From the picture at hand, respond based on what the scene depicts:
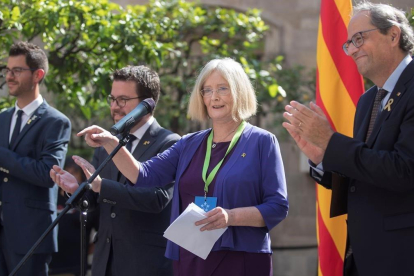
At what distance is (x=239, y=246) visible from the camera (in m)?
3.34

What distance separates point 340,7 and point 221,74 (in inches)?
51.8

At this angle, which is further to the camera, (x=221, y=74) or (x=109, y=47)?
(x=109, y=47)

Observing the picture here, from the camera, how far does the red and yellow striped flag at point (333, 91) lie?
4250mm

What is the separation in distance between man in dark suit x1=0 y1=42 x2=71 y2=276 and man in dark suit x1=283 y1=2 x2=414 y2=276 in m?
2.09

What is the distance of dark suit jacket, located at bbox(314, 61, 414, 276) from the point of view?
2.81m

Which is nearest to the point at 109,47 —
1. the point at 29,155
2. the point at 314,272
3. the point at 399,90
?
the point at 29,155

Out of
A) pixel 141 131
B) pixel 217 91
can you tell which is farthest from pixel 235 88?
pixel 141 131

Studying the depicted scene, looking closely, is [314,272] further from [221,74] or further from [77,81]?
[221,74]

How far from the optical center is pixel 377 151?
9.36 feet

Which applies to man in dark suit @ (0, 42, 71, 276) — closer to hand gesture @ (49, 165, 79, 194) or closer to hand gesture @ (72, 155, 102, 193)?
hand gesture @ (49, 165, 79, 194)

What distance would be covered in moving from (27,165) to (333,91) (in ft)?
6.95

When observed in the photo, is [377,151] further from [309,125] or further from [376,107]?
[376,107]

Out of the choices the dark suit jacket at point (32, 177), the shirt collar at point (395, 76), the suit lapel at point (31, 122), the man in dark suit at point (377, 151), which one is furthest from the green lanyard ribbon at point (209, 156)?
the suit lapel at point (31, 122)

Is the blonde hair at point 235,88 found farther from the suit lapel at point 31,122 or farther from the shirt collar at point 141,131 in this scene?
the suit lapel at point 31,122
